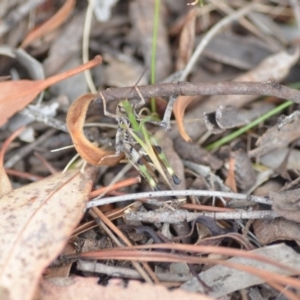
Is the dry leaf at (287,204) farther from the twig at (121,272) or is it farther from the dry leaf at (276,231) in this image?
the twig at (121,272)

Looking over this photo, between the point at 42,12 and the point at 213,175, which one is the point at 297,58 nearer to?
the point at 213,175

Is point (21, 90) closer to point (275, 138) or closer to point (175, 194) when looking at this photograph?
point (175, 194)

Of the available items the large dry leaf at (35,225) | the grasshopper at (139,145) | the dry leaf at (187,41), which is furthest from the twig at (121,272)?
the dry leaf at (187,41)

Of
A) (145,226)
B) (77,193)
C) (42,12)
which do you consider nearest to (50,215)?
(77,193)

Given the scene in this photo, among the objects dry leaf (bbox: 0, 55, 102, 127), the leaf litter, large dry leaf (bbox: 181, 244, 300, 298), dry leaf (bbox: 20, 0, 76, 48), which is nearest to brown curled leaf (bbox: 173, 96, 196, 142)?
the leaf litter

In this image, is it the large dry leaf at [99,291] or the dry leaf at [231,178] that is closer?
the large dry leaf at [99,291]

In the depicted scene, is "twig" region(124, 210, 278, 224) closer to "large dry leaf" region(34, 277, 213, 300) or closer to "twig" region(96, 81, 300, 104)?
"large dry leaf" region(34, 277, 213, 300)
